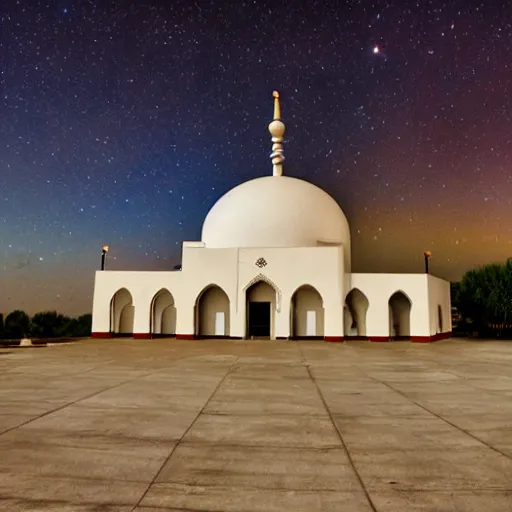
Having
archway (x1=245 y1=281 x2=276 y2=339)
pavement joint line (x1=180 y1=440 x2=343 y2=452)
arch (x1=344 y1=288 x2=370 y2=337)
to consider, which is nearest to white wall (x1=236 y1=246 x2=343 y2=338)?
archway (x1=245 y1=281 x2=276 y2=339)

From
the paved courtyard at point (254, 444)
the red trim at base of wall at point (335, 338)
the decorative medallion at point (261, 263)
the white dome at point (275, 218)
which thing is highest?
the white dome at point (275, 218)

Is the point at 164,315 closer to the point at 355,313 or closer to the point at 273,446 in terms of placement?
the point at 355,313

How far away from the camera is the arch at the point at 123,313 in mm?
27391

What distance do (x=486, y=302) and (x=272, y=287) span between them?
62.8 feet

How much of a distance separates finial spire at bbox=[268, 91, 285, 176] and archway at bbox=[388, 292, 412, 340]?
10.8 metres

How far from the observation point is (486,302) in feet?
117

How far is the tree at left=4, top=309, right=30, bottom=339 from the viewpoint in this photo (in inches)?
1441

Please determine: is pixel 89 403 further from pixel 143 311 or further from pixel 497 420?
pixel 143 311

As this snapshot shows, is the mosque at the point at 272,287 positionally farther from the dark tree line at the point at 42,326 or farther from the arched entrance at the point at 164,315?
the dark tree line at the point at 42,326

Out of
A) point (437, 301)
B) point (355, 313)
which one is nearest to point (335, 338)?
point (355, 313)

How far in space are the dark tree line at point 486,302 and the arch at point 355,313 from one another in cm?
1425

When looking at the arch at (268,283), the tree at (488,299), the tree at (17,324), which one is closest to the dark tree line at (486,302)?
the tree at (488,299)

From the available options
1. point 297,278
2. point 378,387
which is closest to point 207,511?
point 378,387

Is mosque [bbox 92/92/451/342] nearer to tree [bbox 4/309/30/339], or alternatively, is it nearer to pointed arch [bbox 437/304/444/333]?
pointed arch [bbox 437/304/444/333]
